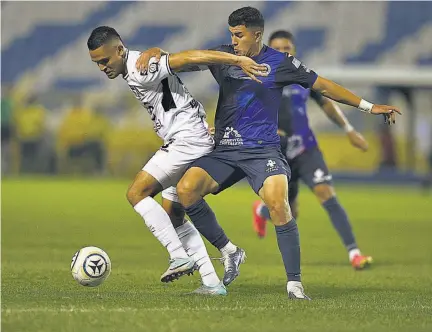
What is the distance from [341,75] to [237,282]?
67.6 ft

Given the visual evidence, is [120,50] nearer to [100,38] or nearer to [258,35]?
[100,38]

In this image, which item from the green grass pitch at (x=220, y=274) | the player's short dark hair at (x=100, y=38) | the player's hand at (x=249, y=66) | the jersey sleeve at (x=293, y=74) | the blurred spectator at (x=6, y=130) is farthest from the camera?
the blurred spectator at (x=6, y=130)

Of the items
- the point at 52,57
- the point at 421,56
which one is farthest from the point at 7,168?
the point at 421,56

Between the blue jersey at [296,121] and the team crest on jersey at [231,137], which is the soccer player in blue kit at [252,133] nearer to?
the team crest on jersey at [231,137]

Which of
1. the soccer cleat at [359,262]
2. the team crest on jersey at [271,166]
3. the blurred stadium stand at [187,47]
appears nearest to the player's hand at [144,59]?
the team crest on jersey at [271,166]

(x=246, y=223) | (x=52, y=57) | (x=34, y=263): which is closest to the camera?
(x=34, y=263)

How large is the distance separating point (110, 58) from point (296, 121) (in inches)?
158

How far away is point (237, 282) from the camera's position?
9.55 meters

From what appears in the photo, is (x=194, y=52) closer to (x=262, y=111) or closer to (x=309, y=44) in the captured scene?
(x=262, y=111)

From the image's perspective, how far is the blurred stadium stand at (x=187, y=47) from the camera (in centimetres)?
3173

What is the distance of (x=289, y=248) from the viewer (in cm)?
813

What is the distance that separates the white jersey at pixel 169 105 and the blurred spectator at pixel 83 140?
77.9 feet

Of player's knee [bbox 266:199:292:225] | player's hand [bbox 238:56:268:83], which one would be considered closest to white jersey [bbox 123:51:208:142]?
player's hand [bbox 238:56:268:83]

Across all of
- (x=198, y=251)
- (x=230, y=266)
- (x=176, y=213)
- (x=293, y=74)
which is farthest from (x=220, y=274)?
(x=293, y=74)
